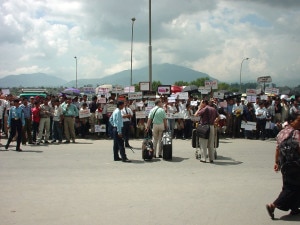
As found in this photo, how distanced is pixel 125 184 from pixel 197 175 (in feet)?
6.76

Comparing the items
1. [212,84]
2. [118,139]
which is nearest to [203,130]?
[118,139]

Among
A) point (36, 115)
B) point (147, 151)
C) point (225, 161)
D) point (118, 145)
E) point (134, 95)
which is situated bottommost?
point (225, 161)

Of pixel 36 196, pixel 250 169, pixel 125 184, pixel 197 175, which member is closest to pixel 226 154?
pixel 250 169

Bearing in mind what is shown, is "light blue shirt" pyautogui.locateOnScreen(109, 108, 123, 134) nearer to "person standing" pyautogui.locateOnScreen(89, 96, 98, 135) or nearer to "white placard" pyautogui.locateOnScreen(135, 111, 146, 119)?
"white placard" pyautogui.locateOnScreen(135, 111, 146, 119)

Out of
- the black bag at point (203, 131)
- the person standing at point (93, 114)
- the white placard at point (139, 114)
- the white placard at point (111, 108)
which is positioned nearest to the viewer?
the black bag at point (203, 131)

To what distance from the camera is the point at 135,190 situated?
7.59 meters

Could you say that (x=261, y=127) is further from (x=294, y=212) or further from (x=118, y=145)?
(x=294, y=212)

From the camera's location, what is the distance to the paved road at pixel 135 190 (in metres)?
5.90

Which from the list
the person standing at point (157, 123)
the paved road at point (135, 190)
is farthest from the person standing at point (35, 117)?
the person standing at point (157, 123)

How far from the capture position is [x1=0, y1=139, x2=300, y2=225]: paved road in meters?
5.90

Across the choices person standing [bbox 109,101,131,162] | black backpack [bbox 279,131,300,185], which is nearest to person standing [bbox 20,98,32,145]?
person standing [bbox 109,101,131,162]

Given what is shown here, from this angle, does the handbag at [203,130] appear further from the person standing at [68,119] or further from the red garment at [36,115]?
the red garment at [36,115]

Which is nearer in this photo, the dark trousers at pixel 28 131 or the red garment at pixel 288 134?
the red garment at pixel 288 134

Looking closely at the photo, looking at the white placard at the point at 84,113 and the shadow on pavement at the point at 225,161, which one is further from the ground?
the white placard at the point at 84,113
